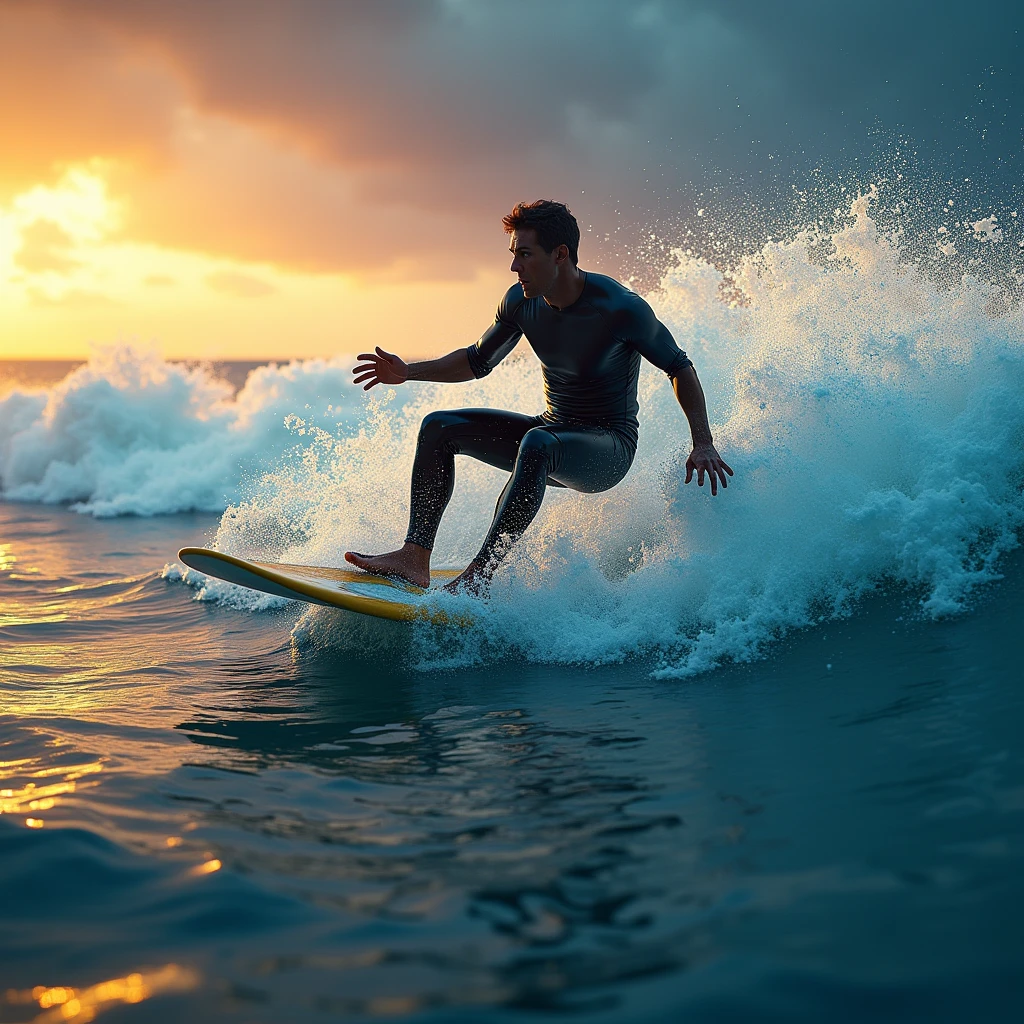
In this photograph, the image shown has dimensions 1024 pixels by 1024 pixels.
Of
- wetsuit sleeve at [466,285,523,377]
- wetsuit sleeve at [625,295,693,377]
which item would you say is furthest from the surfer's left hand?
wetsuit sleeve at [466,285,523,377]

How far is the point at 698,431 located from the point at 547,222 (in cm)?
124

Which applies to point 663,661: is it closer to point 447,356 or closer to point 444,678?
point 444,678

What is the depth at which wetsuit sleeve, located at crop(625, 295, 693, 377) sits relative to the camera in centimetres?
470

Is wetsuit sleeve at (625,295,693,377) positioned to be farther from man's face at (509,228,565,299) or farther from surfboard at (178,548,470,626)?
surfboard at (178,548,470,626)

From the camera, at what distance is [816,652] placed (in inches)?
164

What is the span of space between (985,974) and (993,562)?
3.27 m

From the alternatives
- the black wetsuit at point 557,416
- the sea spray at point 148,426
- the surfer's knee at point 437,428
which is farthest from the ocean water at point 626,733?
the sea spray at point 148,426

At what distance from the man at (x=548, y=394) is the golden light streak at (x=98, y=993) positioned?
283 centimetres

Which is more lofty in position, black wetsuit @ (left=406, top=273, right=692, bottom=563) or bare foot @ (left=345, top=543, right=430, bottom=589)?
black wetsuit @ (left=406, top=273, right=692, bottom=563)

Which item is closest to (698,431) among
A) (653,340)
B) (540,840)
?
(653,340)

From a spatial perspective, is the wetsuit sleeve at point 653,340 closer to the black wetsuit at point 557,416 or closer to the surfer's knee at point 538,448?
Result: the black wetsuit at point 557,416

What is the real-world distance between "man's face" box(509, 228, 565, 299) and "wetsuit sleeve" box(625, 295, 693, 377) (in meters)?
0.44

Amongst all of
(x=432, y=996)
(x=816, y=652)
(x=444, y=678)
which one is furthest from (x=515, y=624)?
(x=432, y=996)

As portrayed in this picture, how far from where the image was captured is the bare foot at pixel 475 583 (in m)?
4.73
